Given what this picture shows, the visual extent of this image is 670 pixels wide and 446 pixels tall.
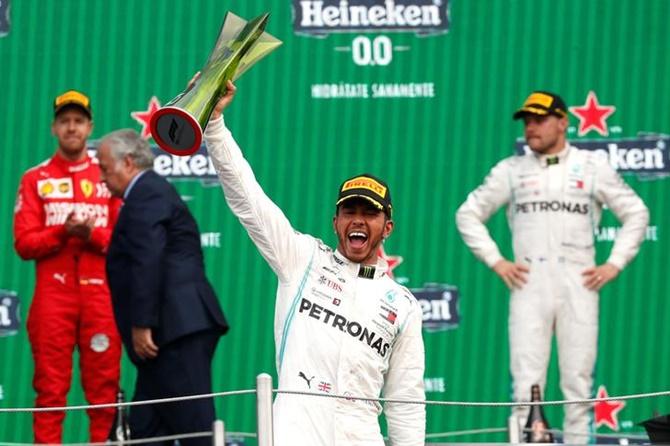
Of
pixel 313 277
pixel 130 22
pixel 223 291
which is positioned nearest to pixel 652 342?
pixel 223 291

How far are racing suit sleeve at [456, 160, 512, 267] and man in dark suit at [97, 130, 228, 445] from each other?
214cm

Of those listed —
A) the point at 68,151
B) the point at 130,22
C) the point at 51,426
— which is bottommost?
the point at 51,426

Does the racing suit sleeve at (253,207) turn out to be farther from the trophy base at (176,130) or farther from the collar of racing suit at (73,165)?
the collar of racing suit at (73,165)

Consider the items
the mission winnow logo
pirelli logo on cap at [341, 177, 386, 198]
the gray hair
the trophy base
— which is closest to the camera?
the trophy base

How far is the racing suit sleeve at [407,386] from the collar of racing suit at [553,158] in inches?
141

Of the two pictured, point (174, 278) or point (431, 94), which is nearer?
point (174, 278)

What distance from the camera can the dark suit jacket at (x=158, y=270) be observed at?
920cm

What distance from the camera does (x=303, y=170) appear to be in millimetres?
12320

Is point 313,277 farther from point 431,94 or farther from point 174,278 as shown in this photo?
point 431,94

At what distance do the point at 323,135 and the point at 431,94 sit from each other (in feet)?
2.22

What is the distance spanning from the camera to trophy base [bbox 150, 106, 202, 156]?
669 cm

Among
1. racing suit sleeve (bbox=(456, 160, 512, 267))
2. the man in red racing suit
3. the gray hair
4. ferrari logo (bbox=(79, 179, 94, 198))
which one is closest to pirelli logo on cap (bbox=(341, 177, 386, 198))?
the gray hair

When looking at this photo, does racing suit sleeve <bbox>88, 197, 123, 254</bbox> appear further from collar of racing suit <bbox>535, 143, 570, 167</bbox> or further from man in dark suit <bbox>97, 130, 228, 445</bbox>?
collar of racing suit <bbox>535, 143, 570, 167</bbox>

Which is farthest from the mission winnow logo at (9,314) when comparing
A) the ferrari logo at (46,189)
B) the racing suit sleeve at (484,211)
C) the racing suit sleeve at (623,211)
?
the racing suit sleeve at (623,211)
